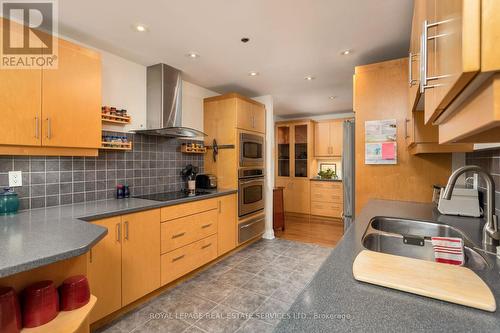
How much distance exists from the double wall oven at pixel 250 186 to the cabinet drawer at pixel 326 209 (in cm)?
178

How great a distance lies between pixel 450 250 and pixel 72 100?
2563mm

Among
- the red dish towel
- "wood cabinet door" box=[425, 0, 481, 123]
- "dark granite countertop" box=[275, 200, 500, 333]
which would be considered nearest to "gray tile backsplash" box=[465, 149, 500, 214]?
the red dish towel

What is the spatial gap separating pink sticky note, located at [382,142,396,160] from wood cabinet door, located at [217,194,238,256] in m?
1.83

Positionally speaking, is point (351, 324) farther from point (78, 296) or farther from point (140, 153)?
point (140, 153)

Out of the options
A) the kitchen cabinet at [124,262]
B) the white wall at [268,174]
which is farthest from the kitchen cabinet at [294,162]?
the kitchen cabinet at [124,262]

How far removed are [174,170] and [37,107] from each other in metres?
1.56

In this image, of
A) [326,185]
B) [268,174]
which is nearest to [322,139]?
[326,185]

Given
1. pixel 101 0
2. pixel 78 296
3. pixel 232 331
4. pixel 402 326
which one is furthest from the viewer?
pixel 232 331

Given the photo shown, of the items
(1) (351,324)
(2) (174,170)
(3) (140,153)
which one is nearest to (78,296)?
(1) (351,324)

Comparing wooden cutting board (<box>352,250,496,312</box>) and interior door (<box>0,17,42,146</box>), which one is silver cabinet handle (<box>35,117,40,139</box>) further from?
wooden cutting board (<box>352,250,496,312</box>)

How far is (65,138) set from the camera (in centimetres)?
180

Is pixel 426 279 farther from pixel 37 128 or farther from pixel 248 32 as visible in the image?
pixel 37 128

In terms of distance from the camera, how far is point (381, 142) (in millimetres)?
2266

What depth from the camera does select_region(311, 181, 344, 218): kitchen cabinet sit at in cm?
488
